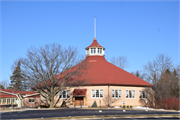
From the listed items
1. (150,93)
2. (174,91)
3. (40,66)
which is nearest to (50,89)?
(40,66)

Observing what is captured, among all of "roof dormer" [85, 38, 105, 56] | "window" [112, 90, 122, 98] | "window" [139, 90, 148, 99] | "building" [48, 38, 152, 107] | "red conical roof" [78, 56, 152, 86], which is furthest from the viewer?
"roof dormer" [85, 38, 105, 56]

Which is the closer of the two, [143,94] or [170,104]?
[170,104]

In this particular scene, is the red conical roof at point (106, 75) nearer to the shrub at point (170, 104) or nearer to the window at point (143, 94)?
the window at point (143, 94)

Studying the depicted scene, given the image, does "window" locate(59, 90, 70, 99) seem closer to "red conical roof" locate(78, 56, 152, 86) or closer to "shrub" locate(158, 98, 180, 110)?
"red conical roof" locate(78, 56, 152, 86)

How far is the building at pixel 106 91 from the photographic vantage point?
4425 centimetres

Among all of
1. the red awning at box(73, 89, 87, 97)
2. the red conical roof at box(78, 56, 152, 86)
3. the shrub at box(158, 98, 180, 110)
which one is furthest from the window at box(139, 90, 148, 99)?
the red awning at box(73, 89, 87, 97)

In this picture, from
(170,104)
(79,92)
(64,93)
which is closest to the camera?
(170,104)

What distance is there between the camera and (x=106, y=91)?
146 ft

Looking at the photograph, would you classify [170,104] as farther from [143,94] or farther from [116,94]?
[116,94]

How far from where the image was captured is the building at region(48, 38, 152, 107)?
145 ft

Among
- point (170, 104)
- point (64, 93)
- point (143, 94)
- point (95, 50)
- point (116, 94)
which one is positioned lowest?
point (170, 104)

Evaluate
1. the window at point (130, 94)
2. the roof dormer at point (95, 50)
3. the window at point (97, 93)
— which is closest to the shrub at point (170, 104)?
the window at point (130, 94)

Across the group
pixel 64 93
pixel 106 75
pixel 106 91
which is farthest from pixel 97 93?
pixel 64 93

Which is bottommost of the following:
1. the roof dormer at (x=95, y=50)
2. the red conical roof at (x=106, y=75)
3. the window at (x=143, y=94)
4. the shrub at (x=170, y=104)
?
the shrub at (x=170, y=104)
